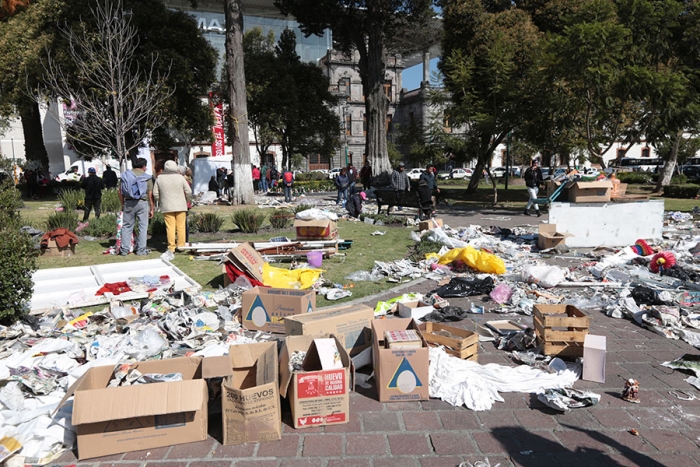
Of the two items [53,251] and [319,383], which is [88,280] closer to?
[53,251]

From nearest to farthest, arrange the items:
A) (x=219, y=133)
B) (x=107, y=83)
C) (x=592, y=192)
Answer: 1. (x=592, y=192)
2. (x=107, y=83)
3. (x=219, y=133)

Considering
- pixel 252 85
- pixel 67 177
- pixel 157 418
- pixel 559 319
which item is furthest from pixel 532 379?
pixel 67 177

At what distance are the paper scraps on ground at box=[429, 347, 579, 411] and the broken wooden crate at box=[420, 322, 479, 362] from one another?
0.08 meters

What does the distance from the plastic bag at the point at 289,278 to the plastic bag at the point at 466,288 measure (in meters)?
1.78

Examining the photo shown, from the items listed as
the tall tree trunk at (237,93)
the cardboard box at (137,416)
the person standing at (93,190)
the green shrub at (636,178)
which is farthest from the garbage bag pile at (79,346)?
the green shrub at (636,178)

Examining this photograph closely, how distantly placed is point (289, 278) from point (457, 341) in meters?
3.08

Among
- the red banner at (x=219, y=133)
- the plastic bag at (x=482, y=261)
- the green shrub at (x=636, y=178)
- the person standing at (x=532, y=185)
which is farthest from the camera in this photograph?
the red banner at (x=219, y=133)

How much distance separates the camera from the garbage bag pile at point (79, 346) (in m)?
3.35

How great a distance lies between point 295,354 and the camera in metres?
4.11

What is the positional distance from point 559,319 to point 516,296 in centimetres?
203

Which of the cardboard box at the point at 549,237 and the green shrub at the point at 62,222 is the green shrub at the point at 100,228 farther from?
the cardboard box at the point at 549,237

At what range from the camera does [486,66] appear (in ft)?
58.3

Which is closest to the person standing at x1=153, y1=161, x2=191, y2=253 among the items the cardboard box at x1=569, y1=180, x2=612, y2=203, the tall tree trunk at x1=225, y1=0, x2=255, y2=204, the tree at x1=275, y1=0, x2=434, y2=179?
the cardboard box at x1=569, y1=180, x2=612, y2=203

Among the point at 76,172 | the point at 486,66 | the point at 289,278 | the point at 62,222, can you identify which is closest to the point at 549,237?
the point at 289,278
